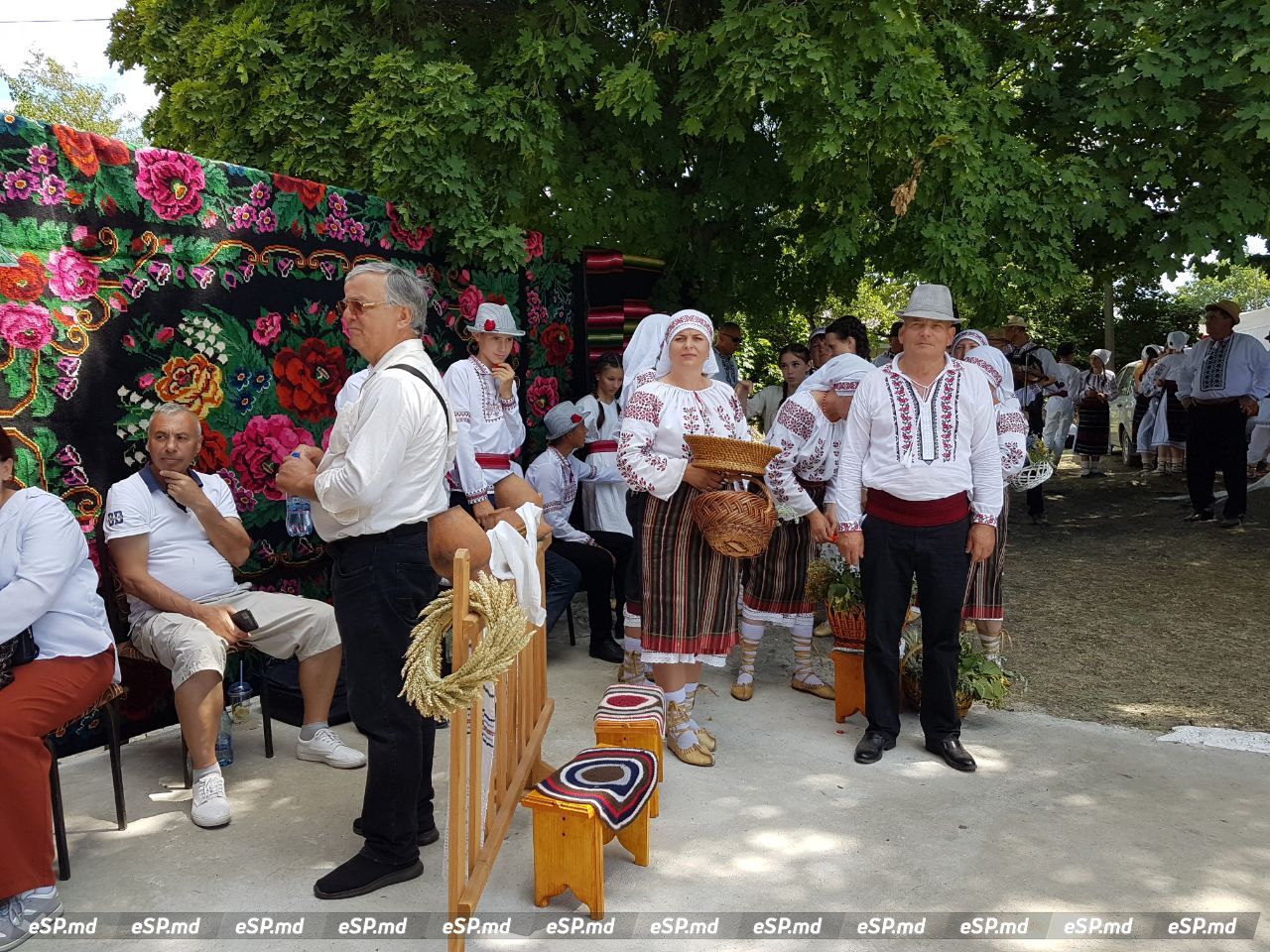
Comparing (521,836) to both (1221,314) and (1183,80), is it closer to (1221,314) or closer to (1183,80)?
(1183,80)

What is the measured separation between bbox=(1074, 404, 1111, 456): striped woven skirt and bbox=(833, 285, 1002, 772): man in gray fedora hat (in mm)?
11622

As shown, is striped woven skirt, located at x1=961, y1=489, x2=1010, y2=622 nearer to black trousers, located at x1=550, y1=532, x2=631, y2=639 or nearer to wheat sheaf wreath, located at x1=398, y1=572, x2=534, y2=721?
black trousers, located at x1=550, y1=532, x2=631, y2=639

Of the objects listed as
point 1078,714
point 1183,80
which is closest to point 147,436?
point 1078,714

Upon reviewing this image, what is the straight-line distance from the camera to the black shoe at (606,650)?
5891mm

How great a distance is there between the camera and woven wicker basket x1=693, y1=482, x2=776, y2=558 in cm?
395

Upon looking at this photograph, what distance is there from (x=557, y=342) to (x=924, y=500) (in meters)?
3.63

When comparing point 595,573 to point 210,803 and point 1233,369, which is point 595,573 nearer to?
point 210,803

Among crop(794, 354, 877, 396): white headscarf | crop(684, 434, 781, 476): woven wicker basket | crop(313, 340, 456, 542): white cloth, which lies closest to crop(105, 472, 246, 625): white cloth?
crop(313, 340, 456, 542): white cloth

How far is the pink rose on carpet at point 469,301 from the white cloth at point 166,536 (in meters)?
2.36

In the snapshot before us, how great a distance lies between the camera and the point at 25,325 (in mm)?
3795

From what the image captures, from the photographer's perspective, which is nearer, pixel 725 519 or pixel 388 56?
pixel 725 519

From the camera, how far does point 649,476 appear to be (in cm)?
414

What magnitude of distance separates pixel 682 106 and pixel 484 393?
307cm

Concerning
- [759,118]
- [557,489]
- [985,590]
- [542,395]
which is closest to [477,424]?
[557,489]
